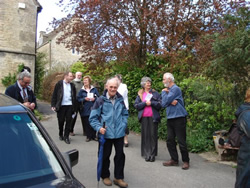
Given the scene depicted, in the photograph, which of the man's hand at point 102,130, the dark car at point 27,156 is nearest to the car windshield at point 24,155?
the dark car at point 27,156

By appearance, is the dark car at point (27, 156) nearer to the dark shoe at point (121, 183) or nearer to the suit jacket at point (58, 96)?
the dark shoe at point (121, 183)

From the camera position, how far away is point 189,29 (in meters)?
10.4

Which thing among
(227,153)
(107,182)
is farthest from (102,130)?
(227,153)

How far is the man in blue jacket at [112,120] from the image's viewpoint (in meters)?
4.15

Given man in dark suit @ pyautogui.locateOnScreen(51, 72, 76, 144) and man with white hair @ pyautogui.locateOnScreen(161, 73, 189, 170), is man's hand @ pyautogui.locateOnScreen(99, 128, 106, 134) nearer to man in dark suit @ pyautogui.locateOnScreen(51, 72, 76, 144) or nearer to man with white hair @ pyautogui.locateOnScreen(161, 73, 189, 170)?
man with white hair @ pyautogui.locateOnScreen(161, 73, 189, 170)

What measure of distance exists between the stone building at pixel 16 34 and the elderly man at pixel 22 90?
448 inches

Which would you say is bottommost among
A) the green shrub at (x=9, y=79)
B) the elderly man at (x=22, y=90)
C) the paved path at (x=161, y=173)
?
the paved path at (x=161, y=173)

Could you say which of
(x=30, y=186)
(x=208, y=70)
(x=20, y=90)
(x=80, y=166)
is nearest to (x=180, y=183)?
(x=80, y=166)

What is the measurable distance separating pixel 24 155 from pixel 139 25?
27.4 ft

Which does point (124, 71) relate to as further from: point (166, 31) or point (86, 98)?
point (86, 98)

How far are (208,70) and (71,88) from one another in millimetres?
3699

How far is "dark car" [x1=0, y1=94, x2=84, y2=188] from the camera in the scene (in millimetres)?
2148

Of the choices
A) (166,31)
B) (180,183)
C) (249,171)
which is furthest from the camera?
(166,31)

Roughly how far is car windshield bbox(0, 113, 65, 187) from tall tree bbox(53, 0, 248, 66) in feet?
23.2
